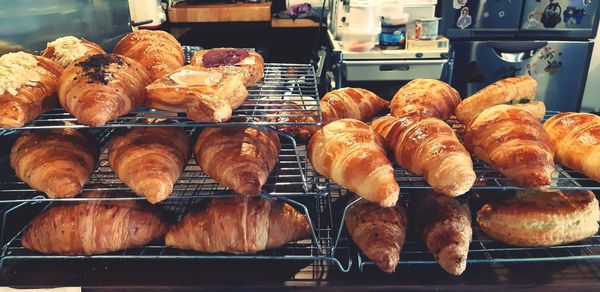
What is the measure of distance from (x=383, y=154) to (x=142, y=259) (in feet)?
1.84

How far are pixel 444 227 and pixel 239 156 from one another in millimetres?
449

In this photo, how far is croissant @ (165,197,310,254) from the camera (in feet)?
3.13

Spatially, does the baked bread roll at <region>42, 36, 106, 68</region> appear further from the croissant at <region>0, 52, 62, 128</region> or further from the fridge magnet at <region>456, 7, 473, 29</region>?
the fridge magnet at <region>456, 7, 473, 29</region>

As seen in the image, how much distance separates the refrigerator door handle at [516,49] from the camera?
323 centimetres

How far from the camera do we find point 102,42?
6.03 feet

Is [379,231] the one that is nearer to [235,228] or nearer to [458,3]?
[235,228]

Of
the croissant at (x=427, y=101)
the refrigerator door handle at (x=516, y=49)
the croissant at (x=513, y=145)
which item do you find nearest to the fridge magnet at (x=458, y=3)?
the refrigerator door handle at (x=516, y=49)

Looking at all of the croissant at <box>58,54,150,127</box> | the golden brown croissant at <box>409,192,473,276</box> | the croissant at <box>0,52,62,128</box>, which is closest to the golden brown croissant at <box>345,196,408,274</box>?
the golden brown croissant at <box>409,192,473,276</box>

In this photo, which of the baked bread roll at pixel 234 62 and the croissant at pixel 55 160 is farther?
the baked bread roll at pixel 234 62

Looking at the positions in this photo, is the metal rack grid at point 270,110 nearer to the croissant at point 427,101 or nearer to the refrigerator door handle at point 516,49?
the croissant at point 427,101

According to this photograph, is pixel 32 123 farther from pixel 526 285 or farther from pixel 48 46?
pixel 526 285

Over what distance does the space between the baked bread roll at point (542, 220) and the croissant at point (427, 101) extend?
1.06 feet

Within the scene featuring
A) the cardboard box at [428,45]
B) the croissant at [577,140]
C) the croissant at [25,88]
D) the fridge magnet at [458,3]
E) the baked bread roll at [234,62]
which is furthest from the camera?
the fridge magnet at [458,3]

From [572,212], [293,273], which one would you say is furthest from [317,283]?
[572,212]
